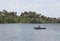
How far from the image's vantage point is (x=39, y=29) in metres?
116

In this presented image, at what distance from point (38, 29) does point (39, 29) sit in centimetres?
54

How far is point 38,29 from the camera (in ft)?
382
